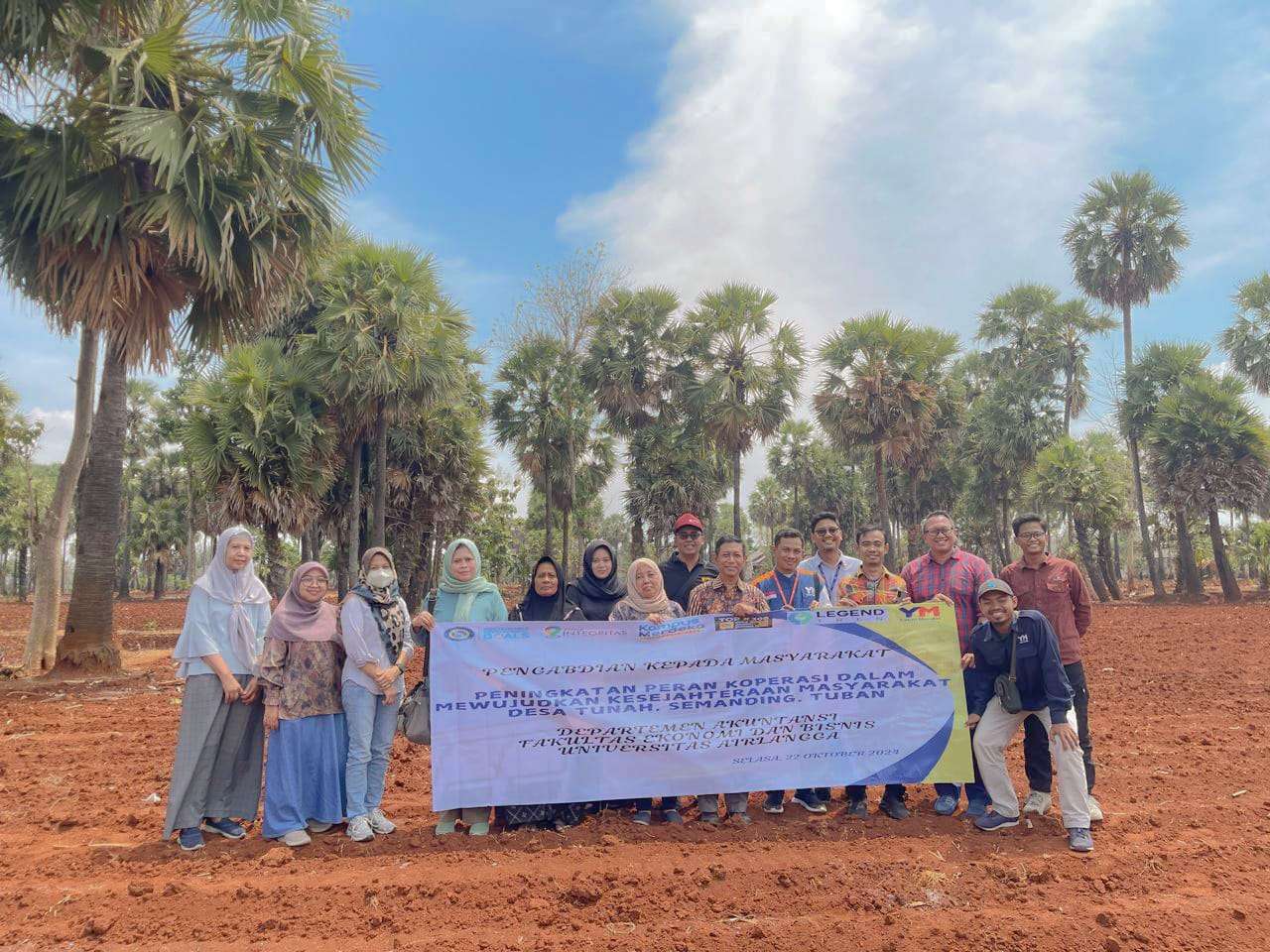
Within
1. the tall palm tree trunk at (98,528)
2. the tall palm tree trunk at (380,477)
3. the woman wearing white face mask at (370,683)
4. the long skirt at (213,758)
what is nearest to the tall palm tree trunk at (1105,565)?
the tall palm tree trunk at (380,477)

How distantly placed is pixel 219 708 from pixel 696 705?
2647mm

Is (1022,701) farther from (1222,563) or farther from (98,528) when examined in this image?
(1222,563)

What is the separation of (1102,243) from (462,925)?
31.8 meters

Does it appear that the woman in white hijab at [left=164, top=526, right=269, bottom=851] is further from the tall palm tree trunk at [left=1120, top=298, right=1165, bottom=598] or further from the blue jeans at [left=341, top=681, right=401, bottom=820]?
the tall palm tree trunk at [left=1120, top=298, right=1165, bottom=598]

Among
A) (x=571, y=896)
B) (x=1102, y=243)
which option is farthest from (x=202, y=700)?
(x=1102, y=243)

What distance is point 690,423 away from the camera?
23.1 metres

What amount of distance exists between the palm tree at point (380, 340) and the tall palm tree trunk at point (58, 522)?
17.1 feet

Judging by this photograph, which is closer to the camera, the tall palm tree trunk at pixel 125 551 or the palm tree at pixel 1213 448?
the palm tree at pixel 1213 448

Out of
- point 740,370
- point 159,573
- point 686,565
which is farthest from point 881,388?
point 159,573

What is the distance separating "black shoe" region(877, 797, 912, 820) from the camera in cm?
426

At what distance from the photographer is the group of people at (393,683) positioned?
4.04 m

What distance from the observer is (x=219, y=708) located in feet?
13.6

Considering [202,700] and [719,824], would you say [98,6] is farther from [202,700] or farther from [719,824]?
[719,824]

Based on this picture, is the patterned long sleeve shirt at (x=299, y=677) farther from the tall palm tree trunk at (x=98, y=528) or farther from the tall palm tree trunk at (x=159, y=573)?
the tall palm tree trunk at (x=159, y=573)
